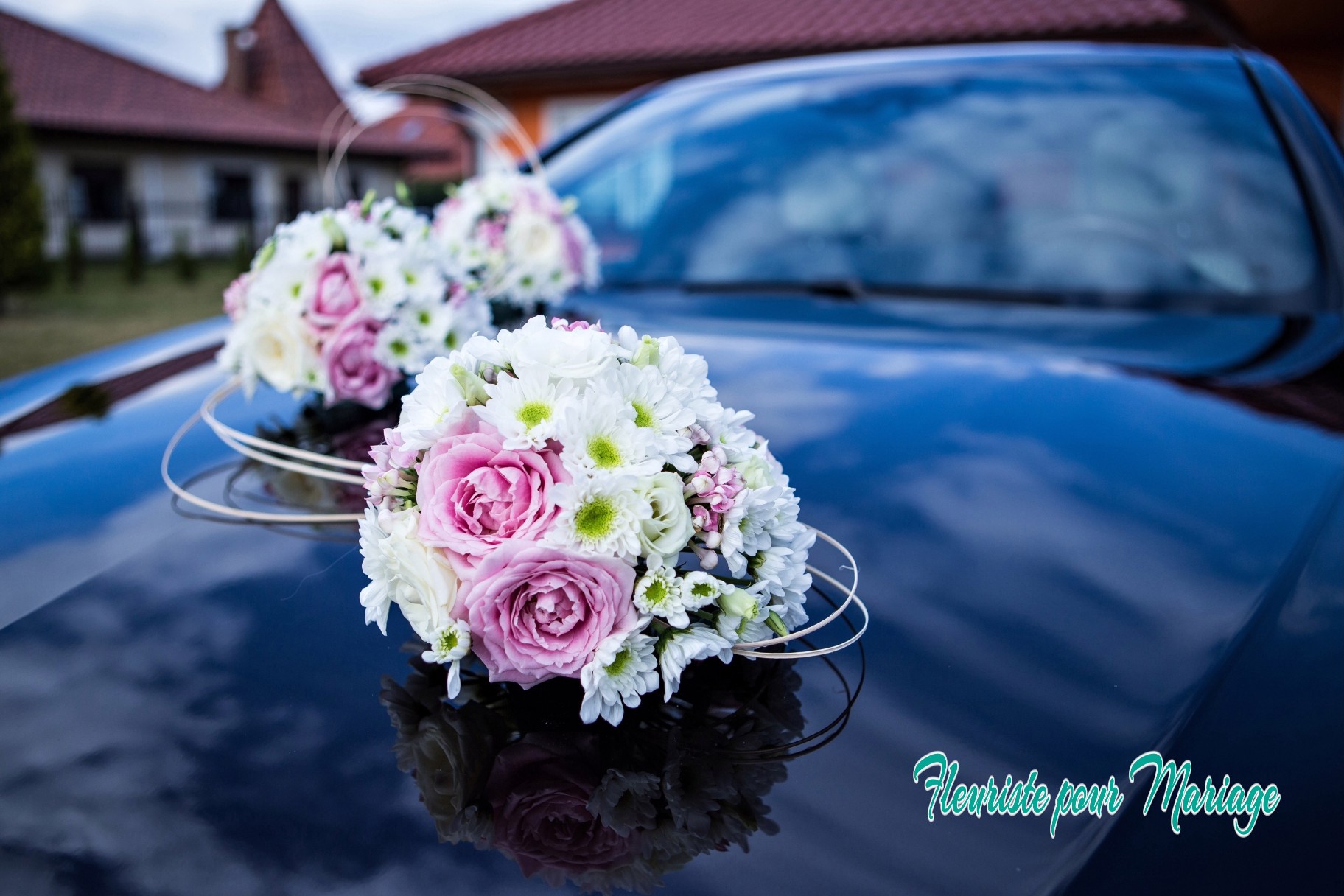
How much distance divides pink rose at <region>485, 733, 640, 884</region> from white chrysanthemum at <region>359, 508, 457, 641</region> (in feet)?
0.41

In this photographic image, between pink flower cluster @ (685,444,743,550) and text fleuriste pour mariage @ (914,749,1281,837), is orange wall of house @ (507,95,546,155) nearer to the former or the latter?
pink flower cluster @ (685,444,743,550)

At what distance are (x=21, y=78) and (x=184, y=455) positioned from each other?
23516 mm

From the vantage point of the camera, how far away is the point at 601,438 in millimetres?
810

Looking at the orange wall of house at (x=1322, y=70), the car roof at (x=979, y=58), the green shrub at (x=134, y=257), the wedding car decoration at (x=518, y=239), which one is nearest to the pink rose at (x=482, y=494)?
the wedding car decoration at (x=518, y=239)

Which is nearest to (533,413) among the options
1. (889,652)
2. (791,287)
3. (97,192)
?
(889,652)

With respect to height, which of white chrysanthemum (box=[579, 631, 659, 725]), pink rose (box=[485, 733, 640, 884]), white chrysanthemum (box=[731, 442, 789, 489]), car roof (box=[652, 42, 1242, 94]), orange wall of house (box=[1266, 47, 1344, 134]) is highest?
orange wall of house (box=[1266, 47, 1344, 134])

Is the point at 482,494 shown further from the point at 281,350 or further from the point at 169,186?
the point at 169,186

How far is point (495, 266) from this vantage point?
6.01 feet

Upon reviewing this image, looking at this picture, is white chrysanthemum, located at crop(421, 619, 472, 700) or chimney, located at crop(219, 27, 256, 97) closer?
white chrysanthemum, located at crop(421, 619, 472, 700)

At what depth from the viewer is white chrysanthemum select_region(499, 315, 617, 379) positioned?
32.9 inches

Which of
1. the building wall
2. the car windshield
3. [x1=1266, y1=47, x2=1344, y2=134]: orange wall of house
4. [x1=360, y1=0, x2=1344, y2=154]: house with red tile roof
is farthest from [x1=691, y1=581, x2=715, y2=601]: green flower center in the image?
the building wall

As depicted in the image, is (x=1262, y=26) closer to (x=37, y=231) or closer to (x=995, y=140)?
(x=995, y=140)

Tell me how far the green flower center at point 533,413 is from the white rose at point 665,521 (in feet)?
0.34

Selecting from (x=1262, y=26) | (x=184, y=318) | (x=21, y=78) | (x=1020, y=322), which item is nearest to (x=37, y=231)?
(x=184, y=318)
